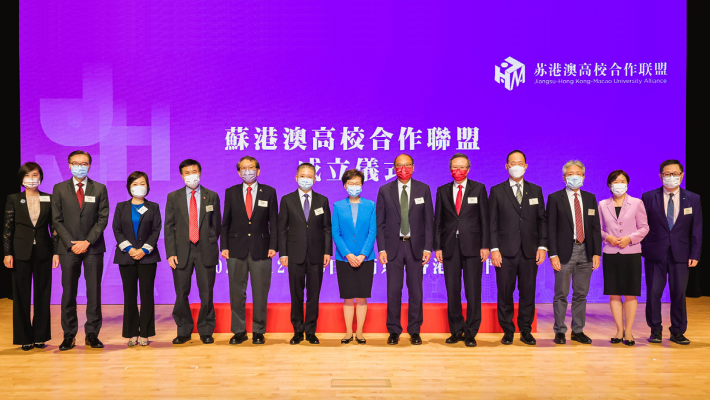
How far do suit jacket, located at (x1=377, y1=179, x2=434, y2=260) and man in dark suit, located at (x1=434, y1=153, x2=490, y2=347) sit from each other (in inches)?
3.9

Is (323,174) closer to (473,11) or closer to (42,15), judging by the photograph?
(473,11)

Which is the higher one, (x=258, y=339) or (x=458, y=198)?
(x=458, y=198)

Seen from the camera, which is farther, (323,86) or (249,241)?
(323,86)

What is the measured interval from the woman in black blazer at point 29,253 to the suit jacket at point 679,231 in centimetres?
531

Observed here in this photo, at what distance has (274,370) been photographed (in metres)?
3.75

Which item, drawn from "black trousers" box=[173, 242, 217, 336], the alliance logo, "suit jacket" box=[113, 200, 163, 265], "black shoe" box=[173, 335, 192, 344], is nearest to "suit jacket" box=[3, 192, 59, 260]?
"suit jacket" box=[113, 200, 163, 265]

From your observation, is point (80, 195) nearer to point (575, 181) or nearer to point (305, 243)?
point (305, 243)

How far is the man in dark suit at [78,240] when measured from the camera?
436 centimetres

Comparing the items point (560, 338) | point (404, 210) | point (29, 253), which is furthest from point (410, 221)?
point (29, 253)

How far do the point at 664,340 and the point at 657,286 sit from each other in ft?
1.73

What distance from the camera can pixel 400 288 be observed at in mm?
4555

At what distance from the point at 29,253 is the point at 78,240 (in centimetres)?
38

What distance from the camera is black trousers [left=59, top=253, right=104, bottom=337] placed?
437cm

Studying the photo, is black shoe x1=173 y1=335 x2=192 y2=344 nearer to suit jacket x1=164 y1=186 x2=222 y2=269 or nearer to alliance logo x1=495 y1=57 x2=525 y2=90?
suit jacket x1=164 y1=186 x2=222 y2=269
